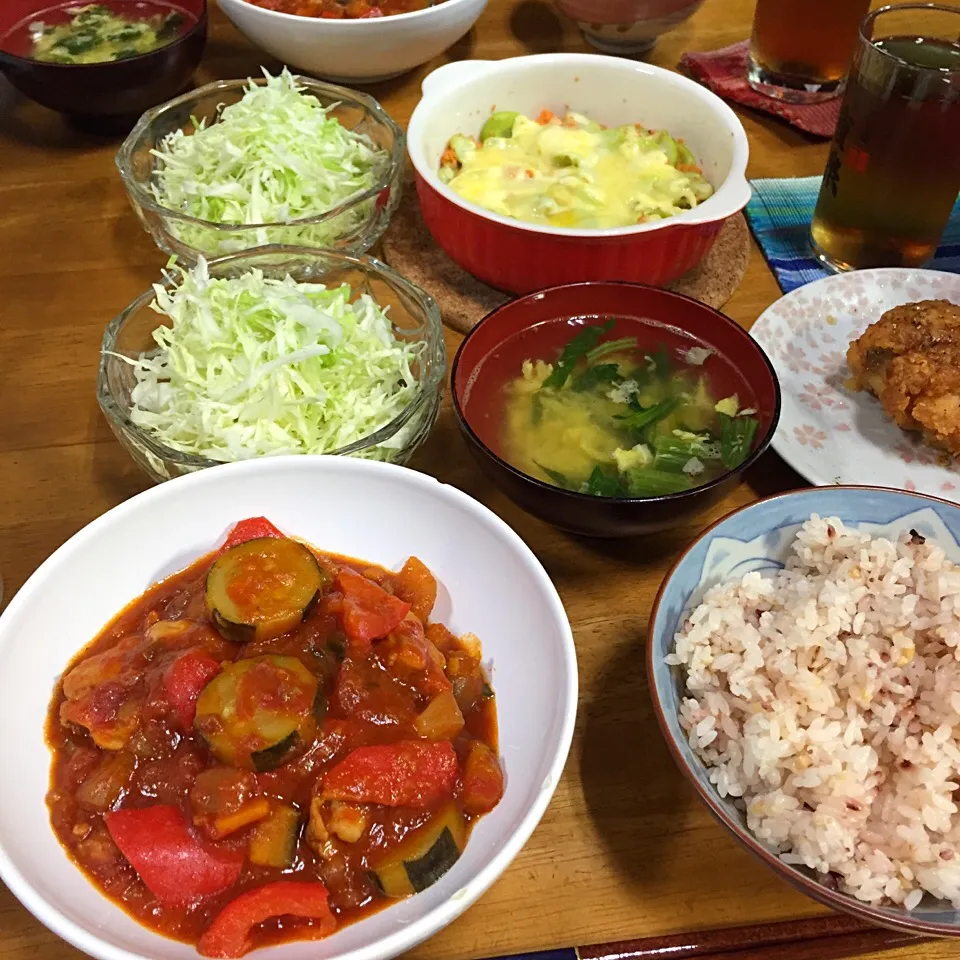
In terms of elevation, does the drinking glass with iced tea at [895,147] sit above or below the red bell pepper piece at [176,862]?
above

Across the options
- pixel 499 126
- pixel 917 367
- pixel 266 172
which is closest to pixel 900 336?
pixel 917 367

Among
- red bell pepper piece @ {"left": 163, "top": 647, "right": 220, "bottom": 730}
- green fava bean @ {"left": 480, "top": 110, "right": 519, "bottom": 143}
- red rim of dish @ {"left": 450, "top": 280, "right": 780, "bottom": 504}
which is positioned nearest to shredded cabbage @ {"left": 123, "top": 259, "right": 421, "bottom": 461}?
red rim of dish @ {"left": 450, "top": 280, "right": 780, "bottom": 504}

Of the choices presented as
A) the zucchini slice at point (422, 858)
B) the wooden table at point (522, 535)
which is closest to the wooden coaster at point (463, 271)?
the wooden table at point (522, 535)

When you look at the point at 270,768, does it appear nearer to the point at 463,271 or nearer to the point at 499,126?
the point at 463,271

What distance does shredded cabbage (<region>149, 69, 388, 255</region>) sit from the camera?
7.41 feet

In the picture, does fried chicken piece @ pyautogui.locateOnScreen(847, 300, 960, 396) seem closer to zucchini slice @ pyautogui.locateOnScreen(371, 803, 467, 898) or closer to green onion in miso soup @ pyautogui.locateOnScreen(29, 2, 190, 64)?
zucchini slice @ pyautogui.locateOnScreen(371, 803, 467, 898)

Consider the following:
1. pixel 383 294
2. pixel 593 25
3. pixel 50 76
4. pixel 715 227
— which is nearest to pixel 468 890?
pixel 383 294

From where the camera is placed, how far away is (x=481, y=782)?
4.15ft

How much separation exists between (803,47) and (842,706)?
2425 mm

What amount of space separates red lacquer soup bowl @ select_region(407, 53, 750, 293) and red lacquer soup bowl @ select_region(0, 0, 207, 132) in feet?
2.89

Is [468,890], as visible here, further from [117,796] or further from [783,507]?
[783,507]

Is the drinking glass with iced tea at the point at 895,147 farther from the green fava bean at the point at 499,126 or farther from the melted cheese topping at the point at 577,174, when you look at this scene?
the green fava bean at the point at 499,126

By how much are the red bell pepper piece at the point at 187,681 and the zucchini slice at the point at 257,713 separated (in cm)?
3

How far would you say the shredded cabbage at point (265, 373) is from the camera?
1.75m
